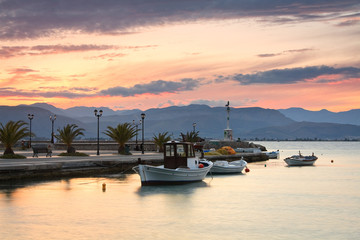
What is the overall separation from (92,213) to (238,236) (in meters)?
9.15

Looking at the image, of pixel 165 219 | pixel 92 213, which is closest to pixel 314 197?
pixel 165 219

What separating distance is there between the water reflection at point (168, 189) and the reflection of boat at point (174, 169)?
41cm

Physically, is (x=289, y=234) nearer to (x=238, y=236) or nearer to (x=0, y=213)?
(x=238, y=236)

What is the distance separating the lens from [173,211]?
28.4 m

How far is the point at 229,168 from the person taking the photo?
55.3m

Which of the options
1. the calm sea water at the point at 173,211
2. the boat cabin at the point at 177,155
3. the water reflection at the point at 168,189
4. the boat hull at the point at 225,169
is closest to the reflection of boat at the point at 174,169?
the boat cabin at the point at 177,155

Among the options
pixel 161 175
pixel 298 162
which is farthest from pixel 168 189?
pixel 298 162

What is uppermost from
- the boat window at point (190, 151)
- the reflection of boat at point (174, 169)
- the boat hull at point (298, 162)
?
the boat window at point (190, 151)

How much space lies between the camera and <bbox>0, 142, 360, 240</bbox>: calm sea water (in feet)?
72.5

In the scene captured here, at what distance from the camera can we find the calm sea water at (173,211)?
22.1 meters

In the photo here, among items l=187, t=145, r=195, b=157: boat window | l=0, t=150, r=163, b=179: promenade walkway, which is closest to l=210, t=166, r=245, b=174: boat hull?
l=0, t=150, r=163, b=179: promenade walkway

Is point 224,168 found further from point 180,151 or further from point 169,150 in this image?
point 169,150

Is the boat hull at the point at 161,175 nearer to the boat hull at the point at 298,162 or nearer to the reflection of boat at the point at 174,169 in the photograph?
the reflection of boat at the point at 174,169

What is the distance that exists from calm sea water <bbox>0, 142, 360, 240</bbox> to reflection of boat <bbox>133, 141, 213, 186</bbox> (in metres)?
0.90
